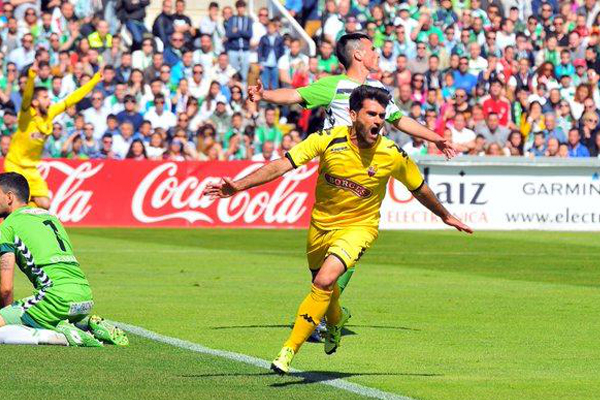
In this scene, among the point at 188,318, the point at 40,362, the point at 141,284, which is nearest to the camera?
the point at 40,362

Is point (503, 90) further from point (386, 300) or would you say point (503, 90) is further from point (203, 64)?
point (386, 300)

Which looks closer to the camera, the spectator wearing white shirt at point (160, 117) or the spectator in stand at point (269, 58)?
the spectator wearing white shirt at point (160, 117)

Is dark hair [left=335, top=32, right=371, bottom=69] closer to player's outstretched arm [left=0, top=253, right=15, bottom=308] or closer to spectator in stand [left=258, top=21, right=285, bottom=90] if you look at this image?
player's outstretched arm [left=0, top=253, right=15, bottom=308]

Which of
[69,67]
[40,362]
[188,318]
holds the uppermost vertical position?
[40,362]

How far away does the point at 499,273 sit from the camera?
20.3 metres

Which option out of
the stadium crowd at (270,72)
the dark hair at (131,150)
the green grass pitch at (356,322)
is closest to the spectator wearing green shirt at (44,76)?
the stadium crowd at (270,72)

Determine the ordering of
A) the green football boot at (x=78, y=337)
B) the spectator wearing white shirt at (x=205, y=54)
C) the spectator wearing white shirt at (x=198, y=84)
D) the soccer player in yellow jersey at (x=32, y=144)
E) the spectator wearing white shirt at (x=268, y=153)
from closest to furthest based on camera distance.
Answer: the green football boot at (x=78, y=337)
the soccer player in yellow jersey at (x=32, y=144)
the spectator wearing white shirt at (x=268, y=153)
the spectator wearing white shirt at (x=198, y=84)
the spectator wearing white shirt at (x=205, y=54)

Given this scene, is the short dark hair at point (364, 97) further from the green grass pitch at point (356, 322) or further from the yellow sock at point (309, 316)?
the green grass pitch at point (356, 322)

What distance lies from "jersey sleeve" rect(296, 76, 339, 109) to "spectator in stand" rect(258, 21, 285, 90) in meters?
19.4

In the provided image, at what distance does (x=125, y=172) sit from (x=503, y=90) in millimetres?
8793

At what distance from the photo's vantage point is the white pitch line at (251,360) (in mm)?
9375

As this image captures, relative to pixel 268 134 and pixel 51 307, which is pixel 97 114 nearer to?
pixel 268 134

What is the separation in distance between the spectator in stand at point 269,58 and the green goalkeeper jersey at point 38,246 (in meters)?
20.9

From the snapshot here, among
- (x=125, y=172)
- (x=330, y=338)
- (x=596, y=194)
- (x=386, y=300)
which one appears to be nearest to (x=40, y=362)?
(x=330, y=338)
